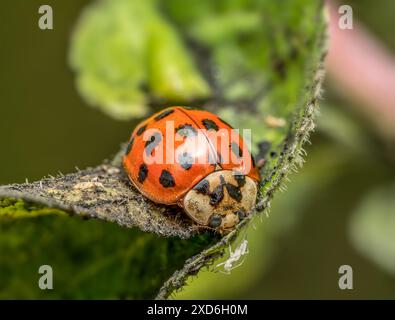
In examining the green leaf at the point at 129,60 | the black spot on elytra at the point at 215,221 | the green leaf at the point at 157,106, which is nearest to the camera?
the green leaf at the point at 157,106

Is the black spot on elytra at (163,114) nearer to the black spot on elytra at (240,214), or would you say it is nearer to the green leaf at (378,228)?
the black spot on elytra at (240,214)

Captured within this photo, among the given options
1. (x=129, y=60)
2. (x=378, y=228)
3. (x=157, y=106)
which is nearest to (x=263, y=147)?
(x=157, y=106)

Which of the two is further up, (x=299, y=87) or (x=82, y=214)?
(x=299, y=87)

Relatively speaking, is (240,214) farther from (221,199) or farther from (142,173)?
(142,173)

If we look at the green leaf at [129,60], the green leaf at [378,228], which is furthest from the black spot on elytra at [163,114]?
the green leaf at [378,228]
